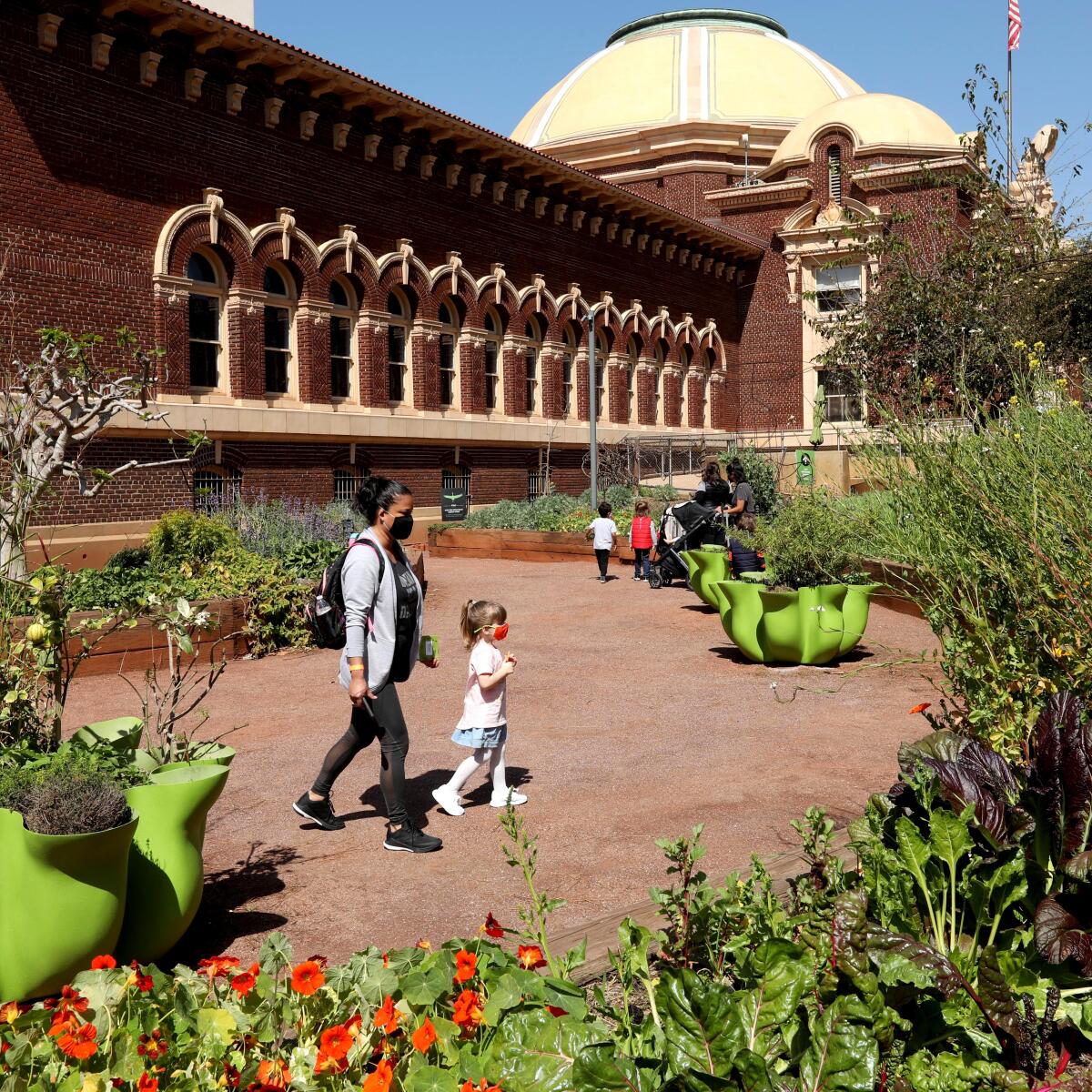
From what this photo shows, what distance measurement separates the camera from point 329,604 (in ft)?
18.9

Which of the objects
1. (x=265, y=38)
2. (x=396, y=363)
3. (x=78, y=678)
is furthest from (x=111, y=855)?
(x=396, y=363)

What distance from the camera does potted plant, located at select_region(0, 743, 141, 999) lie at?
3.62 metres

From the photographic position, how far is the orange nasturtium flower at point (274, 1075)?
2.63 meters

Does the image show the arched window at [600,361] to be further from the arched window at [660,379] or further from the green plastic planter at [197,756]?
the green plastic planter at [197,756]

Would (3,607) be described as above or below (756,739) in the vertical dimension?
above

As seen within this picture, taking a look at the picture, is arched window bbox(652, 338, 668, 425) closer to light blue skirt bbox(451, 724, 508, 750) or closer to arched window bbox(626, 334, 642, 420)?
arched window bbox(626, 334, 642, 420)

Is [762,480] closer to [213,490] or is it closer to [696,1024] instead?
[213,490]

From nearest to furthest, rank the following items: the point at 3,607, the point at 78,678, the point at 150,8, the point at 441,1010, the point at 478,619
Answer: the point at 441,1010 < the point at 3,607 < the point at 478,619 < the point at 78,678 < the point at 150,8

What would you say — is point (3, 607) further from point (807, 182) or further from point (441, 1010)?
point (807, 182)

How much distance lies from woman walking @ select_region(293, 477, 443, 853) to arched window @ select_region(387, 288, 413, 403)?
20.3 metres

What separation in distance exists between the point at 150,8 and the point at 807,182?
83.5 ft

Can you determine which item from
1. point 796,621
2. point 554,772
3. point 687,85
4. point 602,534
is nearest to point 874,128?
point 687,85

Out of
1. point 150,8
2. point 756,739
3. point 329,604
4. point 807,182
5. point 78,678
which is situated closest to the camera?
point 329,604

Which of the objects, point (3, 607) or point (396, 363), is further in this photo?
point (396, 363)
